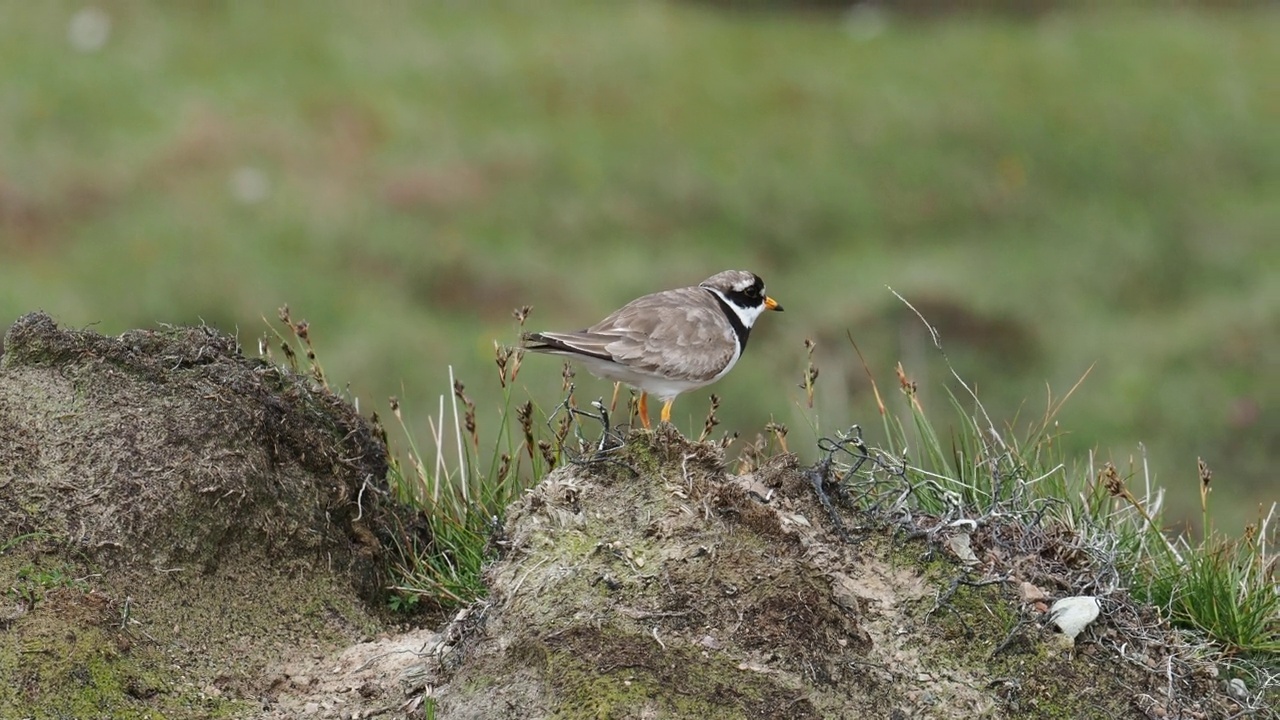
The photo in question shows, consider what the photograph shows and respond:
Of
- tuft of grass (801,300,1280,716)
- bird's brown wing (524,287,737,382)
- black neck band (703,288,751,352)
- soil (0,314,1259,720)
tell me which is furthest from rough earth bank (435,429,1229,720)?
black neck band (703,288,751,352)

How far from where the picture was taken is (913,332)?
38.7ft

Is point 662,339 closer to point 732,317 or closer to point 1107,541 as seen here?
point 732,317

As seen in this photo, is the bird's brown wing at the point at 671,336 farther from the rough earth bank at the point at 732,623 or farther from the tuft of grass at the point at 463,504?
the rough earth bank at the point at 732,623

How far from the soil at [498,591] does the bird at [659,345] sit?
142cm

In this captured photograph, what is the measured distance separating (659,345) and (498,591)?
2.18m

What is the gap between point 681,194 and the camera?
43.3 feet

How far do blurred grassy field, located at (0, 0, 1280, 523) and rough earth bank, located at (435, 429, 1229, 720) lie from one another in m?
5.32

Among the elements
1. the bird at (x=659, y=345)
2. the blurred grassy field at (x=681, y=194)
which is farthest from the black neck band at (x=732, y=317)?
the blurred grassy field at (x=681, y=194)

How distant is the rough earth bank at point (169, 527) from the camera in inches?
159

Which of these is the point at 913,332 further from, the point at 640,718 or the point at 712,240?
the point at 640,718

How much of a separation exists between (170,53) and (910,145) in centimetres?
657

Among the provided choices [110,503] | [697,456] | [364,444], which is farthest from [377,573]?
[697,456]

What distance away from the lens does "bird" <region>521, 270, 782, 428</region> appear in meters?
6.05

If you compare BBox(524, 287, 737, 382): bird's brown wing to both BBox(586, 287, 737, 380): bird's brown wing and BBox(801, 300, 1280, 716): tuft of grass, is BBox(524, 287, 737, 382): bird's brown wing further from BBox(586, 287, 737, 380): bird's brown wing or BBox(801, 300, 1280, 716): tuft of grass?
BBox(801, 300, 1280, 716): tuft of grass
